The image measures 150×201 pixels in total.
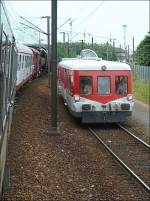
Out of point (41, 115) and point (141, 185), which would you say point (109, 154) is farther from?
point (41, 115)

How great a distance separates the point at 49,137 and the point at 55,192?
643cm

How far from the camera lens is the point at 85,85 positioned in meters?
19.6

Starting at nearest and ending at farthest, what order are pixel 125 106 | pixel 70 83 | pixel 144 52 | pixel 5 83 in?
pixel 5 83
pixel 125 106
pixel 70 83
pixel 144 52

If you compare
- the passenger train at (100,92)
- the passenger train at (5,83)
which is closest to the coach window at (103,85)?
the passenger train at (100,92)

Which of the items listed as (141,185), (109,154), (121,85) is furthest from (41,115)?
(141,185)

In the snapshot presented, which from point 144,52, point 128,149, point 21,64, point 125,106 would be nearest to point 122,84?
point 125,106

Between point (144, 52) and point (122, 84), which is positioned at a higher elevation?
point (144, 52)

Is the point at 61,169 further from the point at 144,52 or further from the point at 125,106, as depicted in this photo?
the point at 144,52

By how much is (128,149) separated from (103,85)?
494 centimetres

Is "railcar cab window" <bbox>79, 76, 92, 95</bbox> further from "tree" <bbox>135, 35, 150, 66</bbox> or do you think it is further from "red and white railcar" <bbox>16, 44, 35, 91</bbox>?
"tree" <bbox>135, 35, 150, 66</bbox>

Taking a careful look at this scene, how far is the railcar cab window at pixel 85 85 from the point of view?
19484 millimetres

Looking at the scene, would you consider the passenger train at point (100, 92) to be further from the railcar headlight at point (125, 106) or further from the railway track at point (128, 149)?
the railway track at point (128, 149)

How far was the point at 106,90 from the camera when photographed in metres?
19.6

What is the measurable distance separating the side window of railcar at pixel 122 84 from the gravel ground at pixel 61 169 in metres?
3.02
